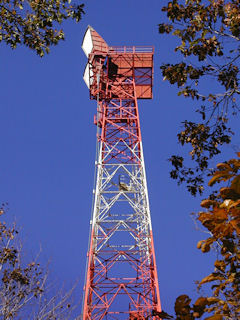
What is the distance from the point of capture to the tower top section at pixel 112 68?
21812 millimetres

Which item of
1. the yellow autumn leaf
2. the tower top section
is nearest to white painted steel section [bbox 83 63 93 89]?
the tower top section

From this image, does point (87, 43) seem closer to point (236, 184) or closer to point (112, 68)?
point (112, 68)

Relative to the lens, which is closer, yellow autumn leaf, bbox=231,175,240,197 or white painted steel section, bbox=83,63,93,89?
yellow autumn leaf, bbox=231,175,240,197

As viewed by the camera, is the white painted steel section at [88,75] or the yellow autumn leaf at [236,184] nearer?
the yellow autumn leaf at [236,184]

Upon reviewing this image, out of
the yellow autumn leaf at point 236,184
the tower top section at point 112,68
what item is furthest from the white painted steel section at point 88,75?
the yellow autumn leaf at point 236,184

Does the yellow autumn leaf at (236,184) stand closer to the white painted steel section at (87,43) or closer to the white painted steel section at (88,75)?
the white painted steel section at (88,75)

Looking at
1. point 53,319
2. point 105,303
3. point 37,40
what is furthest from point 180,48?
point 105,303

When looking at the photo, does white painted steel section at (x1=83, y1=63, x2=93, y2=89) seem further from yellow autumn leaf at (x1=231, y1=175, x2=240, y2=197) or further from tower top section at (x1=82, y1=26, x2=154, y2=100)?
yellow autumn leaf at (x1=231, y1=175, x2=240, y2=197)

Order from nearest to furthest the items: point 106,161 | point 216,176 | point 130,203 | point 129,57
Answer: point 216,176
point 130,203
point 106,161
point 129,57

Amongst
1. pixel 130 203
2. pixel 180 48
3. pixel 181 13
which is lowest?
pixel 180 48

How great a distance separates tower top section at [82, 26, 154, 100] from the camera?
21812 mm

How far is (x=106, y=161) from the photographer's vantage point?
62.3ft

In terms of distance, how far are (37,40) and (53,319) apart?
24.8 feet

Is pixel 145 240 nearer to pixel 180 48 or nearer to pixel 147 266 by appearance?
pixel 147 266
